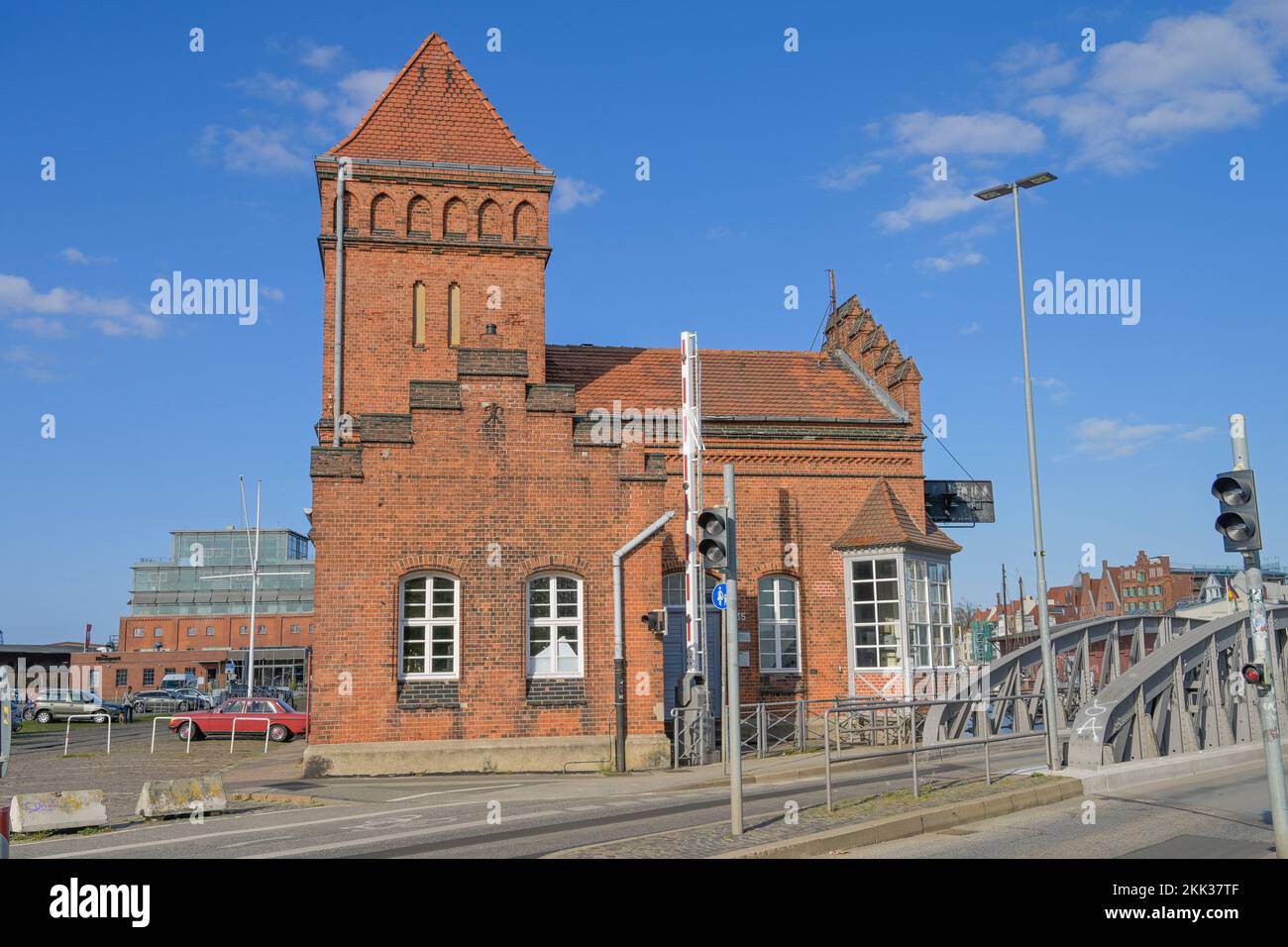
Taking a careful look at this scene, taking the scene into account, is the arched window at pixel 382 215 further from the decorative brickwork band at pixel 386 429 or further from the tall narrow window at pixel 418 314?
the decorative brickwork band at pixel 386 429

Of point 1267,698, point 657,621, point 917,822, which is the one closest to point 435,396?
point 657,621

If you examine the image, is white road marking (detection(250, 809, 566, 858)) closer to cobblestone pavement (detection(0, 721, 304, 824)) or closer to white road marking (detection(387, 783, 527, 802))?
white road marking (detection(387, 783, 527, 802))

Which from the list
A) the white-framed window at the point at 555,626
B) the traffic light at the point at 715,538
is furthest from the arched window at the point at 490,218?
the traffic light at the point at 715,538

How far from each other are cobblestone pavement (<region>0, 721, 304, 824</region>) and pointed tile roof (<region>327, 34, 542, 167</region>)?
44.2 feet

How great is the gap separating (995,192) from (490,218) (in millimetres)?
11868

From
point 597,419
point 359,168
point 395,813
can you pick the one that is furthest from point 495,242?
point 395,813

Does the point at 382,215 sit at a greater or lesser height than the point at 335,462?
greater

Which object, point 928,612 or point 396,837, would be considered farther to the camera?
point 928,612

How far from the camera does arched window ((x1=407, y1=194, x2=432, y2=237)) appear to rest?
81.8ft

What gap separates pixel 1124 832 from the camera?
39.2 feet

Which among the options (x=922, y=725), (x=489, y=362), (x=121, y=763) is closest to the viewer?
(x=489, y=362)

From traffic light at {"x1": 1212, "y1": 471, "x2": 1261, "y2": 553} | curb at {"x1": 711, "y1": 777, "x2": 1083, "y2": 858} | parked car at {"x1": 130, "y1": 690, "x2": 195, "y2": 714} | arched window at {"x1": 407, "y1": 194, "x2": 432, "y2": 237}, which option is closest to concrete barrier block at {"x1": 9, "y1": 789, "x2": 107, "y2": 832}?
curb at {"x1": 711, "y1": 777, "x2": 1083, "y2": 858}

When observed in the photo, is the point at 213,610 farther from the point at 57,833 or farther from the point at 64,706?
the point at 57,833
